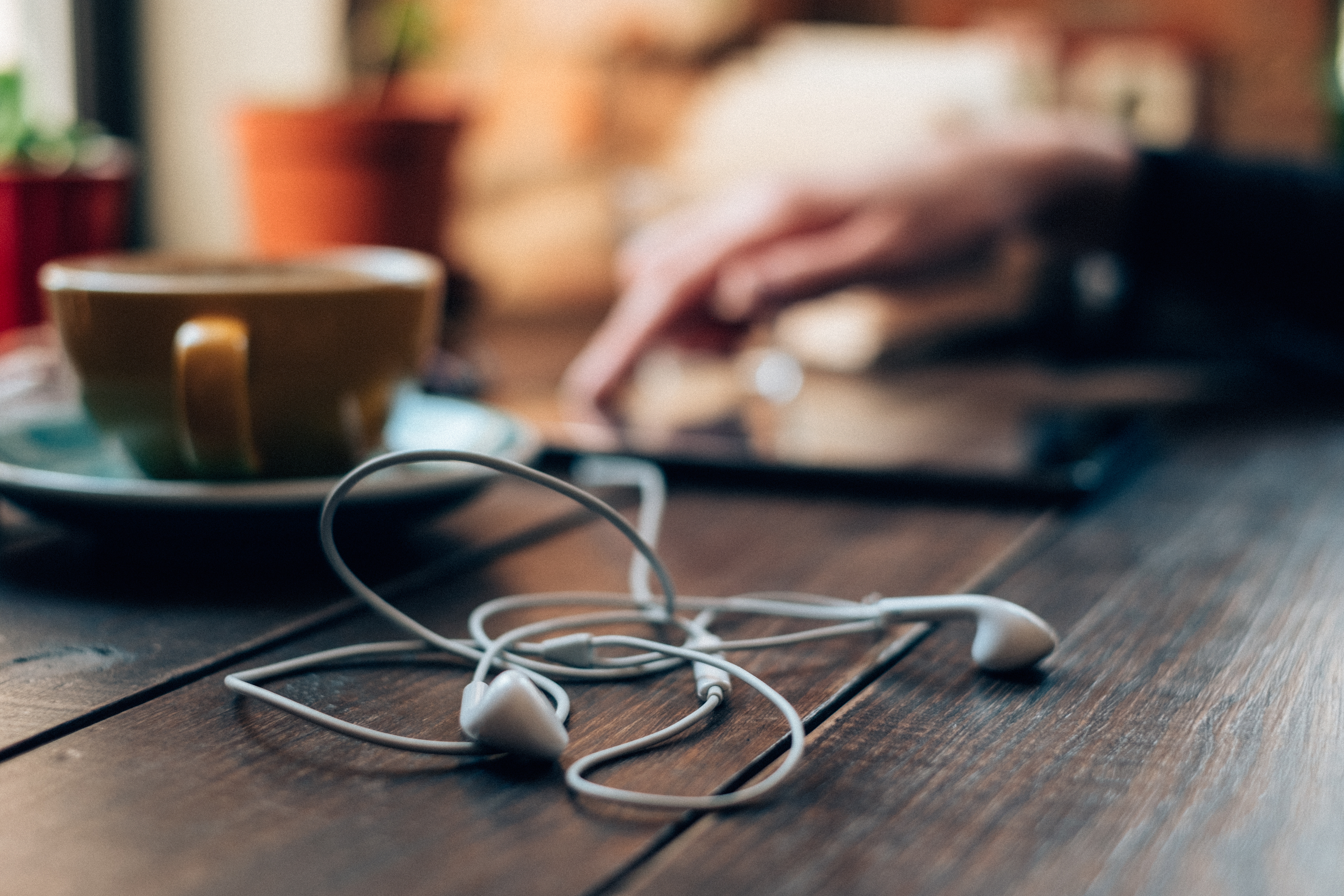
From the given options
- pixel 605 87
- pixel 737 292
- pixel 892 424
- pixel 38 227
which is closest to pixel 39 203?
pixel 38 227

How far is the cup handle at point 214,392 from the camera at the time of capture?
438 mm

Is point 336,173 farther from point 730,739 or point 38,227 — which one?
point 730,739

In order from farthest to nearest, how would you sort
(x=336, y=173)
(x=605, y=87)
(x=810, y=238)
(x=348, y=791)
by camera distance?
(x=605, y=87) → (x=336, y=173) → (x=810, y=238) → (x=348, y=791)

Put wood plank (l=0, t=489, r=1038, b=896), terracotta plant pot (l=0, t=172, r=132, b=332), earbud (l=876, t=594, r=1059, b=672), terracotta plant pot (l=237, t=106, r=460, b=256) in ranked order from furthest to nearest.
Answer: terracotta plant pot (l=237, t=106, r=460, b=256) < terracotta plant pot (l=0, t=172, r=132, b=332) < earbud (l=876, t=594, r=1059, b=672) < wood plank (l=0, t=489, r=1038, b=896)

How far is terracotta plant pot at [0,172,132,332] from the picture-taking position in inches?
31.8

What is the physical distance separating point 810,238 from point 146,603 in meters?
0.55

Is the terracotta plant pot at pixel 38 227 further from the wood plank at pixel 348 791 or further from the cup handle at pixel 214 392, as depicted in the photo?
the wood plank at pixel 348 791

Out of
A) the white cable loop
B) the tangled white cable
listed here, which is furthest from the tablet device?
the white cable loop

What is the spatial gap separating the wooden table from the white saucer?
27mm

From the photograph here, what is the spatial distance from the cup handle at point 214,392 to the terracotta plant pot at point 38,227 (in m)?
0.44

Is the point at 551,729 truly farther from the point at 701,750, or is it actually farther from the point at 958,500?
the point at 958,500

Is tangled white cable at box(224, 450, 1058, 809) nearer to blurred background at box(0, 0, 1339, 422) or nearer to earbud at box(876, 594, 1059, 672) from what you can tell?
earbud at box(876, 594, 1059, 672)

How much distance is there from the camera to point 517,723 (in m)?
0.30

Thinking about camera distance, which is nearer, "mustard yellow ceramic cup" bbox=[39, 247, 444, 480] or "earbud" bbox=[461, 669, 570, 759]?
"earbud" bbox=[461, 669, 570, 759]
